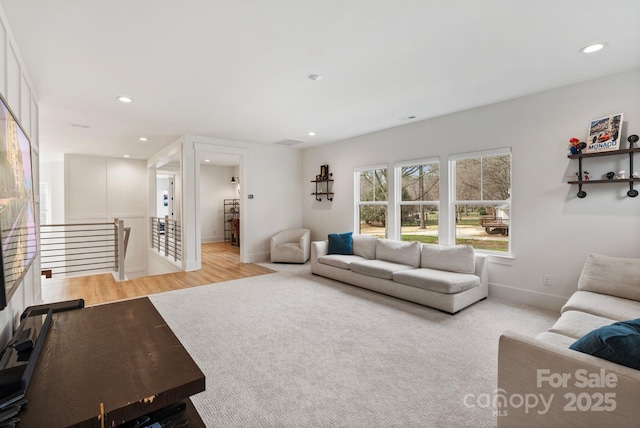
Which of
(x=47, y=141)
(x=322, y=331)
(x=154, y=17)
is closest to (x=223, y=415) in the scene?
(x=322, y=331)

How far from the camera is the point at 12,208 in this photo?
1.48 metres

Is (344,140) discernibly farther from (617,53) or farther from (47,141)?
(47,141)

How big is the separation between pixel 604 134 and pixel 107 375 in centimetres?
443

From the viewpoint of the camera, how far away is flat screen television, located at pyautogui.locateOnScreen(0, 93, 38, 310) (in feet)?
4.18

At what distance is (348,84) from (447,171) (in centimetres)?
210

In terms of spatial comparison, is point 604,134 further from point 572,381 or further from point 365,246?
point 365,246

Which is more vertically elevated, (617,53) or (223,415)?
(617,53)

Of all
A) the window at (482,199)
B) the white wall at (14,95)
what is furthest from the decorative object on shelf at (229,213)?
the window at (482,199)

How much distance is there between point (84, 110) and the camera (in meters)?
4.06

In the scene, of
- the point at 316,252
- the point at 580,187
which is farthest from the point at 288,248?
the point at 580,187

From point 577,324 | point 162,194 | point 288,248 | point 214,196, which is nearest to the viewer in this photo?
point 577,324

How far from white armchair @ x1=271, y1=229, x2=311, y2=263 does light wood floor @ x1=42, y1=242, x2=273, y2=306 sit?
514 millimetres

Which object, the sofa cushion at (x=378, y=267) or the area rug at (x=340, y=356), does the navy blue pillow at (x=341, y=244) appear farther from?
the area rug at (x=340, y=356)

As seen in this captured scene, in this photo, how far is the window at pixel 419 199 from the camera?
4695 mm
